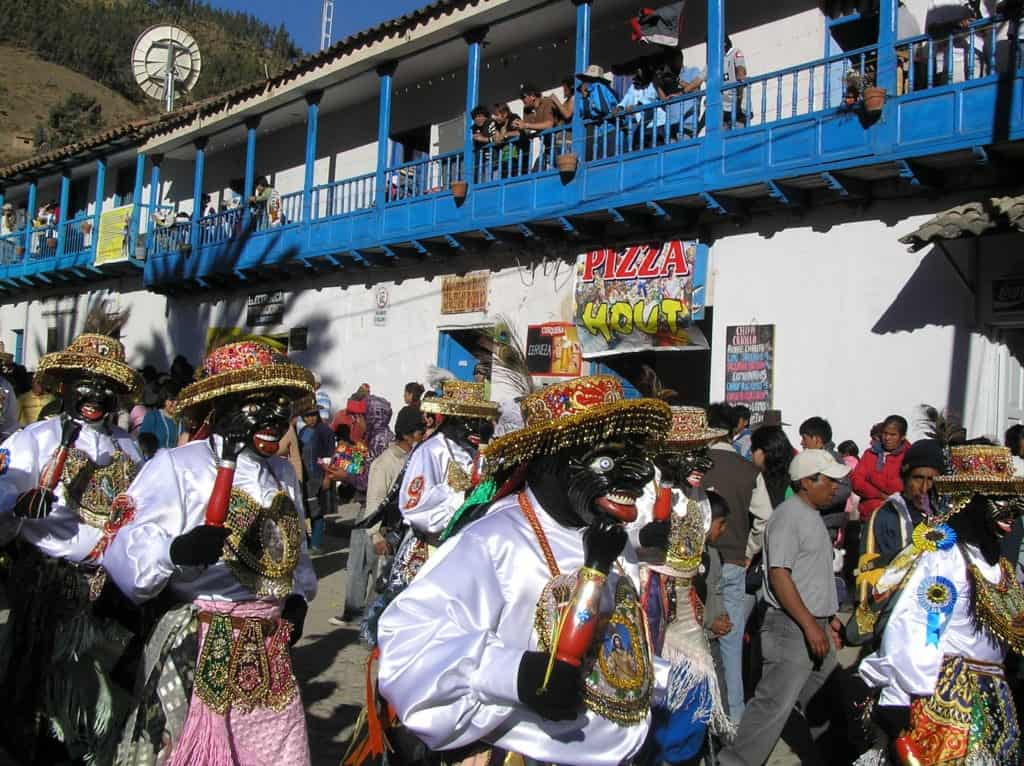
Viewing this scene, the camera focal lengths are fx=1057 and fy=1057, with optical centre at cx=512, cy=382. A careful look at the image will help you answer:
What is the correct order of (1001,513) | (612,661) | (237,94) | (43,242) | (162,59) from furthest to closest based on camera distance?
(43,242), (162,59), (237,94), (1001,513), (612,661)

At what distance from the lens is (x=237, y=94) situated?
20.2 m

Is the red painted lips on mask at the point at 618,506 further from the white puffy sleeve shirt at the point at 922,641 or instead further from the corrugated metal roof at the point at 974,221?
the corrugated metal roof at the point at 974,221

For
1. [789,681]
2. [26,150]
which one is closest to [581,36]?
[789,681]

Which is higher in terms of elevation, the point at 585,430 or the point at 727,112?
the point at 727,112

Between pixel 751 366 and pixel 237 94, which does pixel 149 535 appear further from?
pixel 237 94

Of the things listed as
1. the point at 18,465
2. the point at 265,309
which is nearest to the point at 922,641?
the point at 18,465

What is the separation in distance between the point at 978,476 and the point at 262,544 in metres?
3.00

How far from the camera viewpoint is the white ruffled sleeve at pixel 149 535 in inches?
151

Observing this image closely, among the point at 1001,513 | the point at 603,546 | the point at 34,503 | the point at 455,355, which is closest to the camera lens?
the point at 603,546

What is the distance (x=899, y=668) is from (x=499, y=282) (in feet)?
40.2

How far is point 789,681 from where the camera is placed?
18.1 feet

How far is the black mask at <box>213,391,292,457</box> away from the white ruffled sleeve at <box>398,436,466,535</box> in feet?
6.96

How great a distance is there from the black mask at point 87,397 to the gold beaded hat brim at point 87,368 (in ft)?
0.18

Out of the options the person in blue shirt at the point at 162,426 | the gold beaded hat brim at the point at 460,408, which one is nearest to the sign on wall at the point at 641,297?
the person in blue shirt at the point at 162,426
